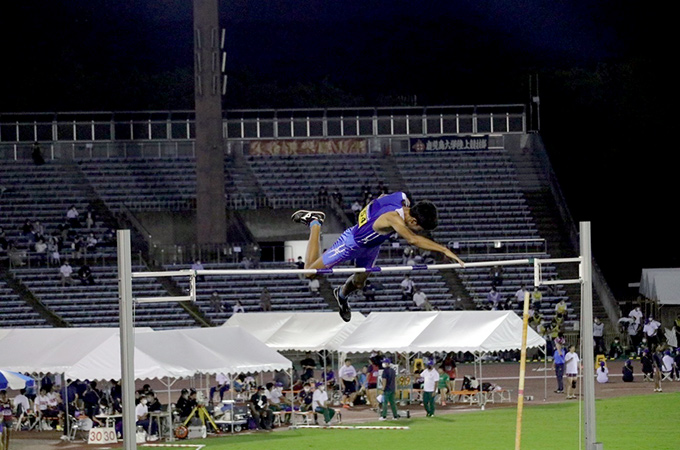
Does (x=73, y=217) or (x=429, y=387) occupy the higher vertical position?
(x=73, y=217)

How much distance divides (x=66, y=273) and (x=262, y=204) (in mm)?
7856

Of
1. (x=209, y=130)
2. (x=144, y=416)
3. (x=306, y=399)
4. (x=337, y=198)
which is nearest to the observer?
(x=144, y=416)

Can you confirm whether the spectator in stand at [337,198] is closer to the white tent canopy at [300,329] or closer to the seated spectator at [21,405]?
the white tent canopy at [300,329]

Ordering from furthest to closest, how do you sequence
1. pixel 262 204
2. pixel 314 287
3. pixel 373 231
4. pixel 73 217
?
pixel 262 204 → pixel 73 217 → pixel 314 287 → pixel 373 231

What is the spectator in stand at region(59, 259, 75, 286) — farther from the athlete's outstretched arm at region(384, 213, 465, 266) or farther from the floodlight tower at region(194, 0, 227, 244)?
the athlete's outstretched arm at region(384, 213, 465, 266)

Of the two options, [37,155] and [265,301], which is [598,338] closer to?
[265,301]

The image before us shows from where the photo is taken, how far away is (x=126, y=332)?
11.4 meters

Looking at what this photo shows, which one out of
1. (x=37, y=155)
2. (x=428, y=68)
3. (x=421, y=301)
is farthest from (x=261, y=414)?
(x=428, y=68)

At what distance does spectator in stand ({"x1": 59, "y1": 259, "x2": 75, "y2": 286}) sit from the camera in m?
35.9

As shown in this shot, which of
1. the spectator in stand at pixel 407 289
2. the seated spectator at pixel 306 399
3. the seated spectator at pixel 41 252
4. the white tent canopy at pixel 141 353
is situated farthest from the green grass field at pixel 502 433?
the seated spectator at pixel 41 252

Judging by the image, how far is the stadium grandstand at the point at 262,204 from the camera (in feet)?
120

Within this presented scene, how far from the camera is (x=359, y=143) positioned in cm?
4391

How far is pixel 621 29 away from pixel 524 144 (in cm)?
2507

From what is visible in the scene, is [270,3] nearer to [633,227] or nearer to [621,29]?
[621,29]
